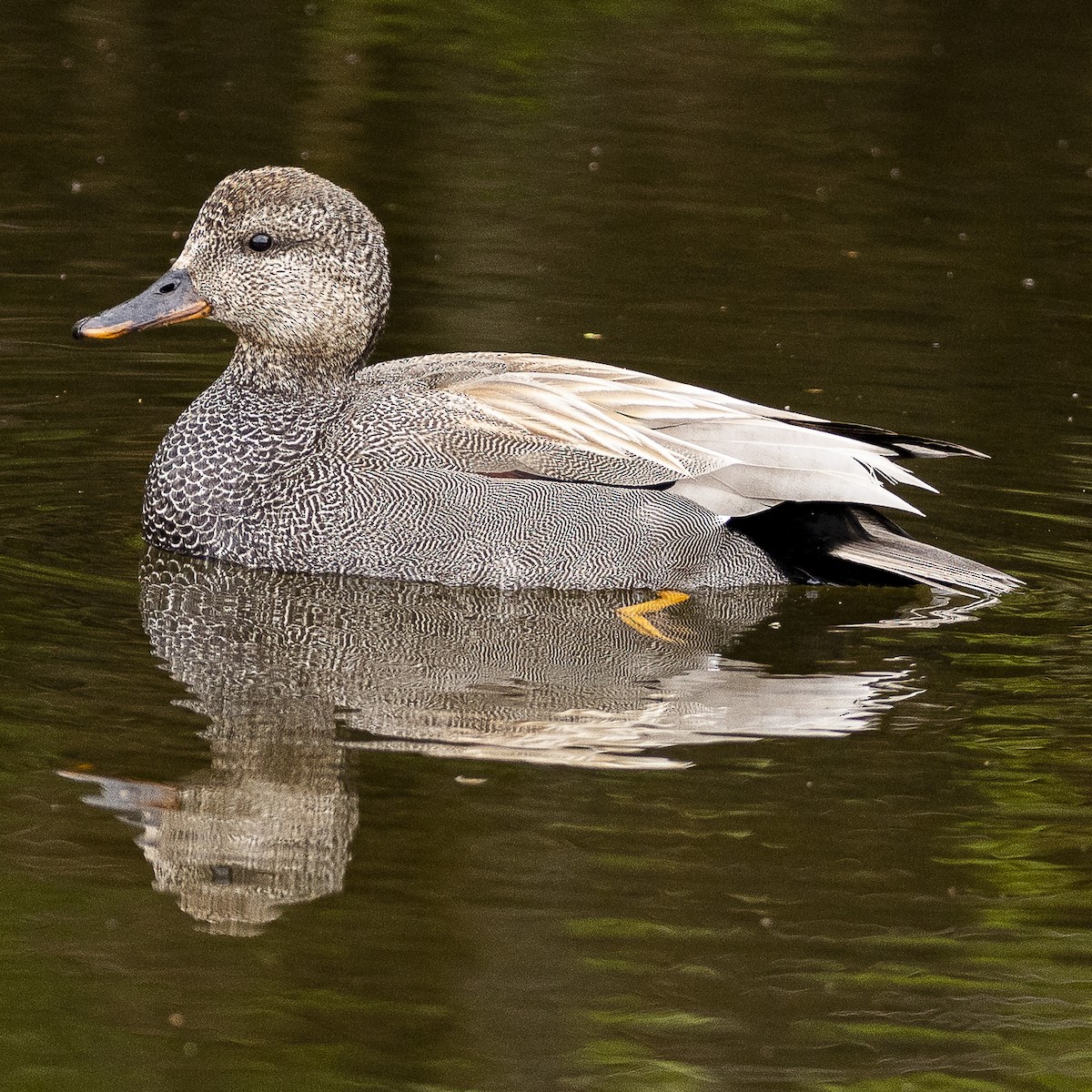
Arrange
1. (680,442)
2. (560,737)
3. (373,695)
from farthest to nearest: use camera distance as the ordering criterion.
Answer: (680,442) < (373,695) < (560,737)

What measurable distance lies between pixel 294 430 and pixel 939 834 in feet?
10.7

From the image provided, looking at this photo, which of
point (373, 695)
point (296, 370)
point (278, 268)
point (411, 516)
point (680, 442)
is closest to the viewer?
point (373, 695)

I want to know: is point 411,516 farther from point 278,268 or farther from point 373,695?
point 373,695

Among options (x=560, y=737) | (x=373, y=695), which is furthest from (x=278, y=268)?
(x=560, y=737)

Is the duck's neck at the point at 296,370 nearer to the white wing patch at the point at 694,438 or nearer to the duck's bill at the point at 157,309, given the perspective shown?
the duck's bill at the point at 157,309

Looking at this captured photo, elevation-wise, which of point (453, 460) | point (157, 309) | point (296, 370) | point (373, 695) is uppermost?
point (157, 309)

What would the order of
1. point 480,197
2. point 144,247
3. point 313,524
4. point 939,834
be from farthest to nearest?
point 480,197
point 144,247
point 313,524
point 939,834

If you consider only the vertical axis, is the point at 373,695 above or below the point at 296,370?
below

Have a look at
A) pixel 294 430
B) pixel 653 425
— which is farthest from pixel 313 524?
pixel 653 425

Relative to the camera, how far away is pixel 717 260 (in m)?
12.8

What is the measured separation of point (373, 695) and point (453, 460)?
1.40 meters

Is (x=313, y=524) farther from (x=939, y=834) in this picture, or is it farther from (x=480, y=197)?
(x=480, y=197)

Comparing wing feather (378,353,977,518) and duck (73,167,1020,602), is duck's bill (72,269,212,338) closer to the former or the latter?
duck (73,167,1020,602)

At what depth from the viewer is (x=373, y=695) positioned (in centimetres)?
649
